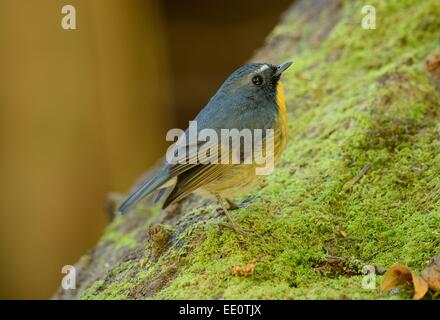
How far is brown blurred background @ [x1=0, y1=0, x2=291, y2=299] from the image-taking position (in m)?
7.14

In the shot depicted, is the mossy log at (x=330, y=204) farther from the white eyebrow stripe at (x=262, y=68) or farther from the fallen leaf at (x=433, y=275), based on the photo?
the white eyebrow stripe at (x=262, y=68)

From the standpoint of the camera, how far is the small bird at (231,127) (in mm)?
2990

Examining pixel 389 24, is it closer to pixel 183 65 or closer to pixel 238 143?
pixel 238 143

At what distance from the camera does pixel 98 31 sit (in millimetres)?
7605

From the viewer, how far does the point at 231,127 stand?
3119mm

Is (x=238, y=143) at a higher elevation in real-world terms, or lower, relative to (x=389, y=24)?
lower

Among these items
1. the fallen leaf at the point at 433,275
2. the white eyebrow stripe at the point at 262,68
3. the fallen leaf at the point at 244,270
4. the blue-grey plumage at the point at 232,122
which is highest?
the white eyebrow stripe at the point at 262,68

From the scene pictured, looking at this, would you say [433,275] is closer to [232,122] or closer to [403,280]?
[403,280]

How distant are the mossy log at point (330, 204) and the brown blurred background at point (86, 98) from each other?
311 centimetres

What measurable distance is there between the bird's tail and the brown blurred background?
4.37 meters

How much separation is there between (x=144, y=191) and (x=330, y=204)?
907mm

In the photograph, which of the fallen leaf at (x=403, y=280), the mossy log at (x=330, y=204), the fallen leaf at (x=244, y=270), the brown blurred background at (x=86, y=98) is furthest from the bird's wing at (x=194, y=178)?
the brown blurred background at (x=86, y=98)
